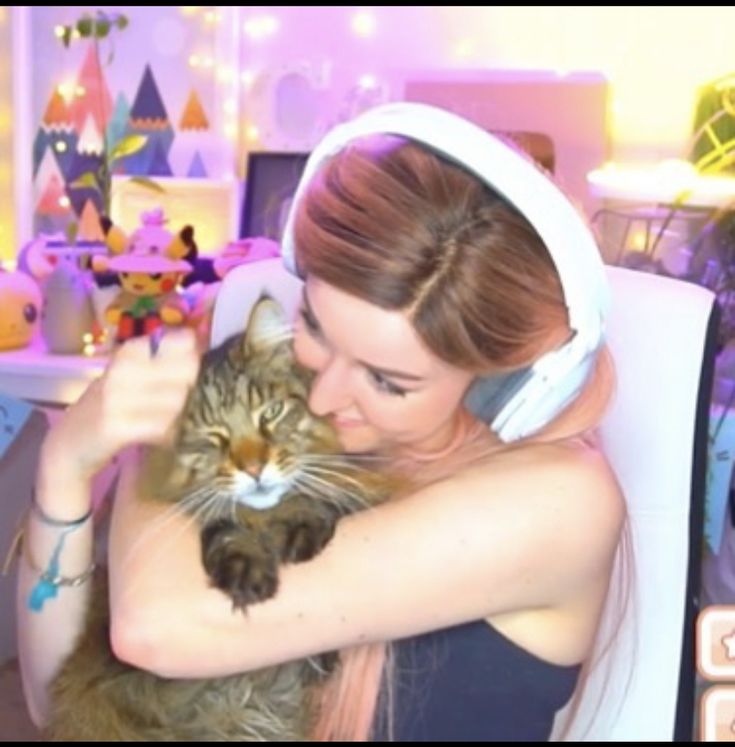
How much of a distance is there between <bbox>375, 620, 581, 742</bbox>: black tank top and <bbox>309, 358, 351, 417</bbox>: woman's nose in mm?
171

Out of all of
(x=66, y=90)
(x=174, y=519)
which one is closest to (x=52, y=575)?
(x=174, y=519)

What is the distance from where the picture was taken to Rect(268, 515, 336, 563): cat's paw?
2.56ft

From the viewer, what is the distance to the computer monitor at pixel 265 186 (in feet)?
7.36

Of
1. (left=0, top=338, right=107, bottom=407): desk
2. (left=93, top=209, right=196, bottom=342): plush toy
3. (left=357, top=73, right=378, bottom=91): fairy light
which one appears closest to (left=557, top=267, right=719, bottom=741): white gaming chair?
(left=93, top=209, right=196, bottom=342): plush toy

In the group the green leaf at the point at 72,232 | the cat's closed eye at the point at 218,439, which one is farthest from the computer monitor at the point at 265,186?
the cat's closed eye at the point at 218,439

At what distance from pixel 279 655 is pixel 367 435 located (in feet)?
0.56

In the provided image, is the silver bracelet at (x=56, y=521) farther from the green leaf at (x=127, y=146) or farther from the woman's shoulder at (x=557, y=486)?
the green leaf at (x=127, y=146)

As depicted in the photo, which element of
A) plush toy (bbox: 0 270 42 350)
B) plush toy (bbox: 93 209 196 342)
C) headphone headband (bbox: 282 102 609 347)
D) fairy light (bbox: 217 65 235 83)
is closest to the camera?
headphone headband (bbox: 282 102 609 347)

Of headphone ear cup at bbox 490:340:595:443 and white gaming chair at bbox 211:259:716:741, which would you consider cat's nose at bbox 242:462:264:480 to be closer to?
headphone ear cup at bbox 490:340:595:443

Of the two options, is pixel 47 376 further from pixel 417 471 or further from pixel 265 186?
pixel 417 471

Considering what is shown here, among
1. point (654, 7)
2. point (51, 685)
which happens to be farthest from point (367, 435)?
point (654, 7)

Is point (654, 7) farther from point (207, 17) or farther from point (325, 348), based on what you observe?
point (325, 348)

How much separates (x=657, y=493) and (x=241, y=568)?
0.40 metres

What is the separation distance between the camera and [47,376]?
1998 mm
